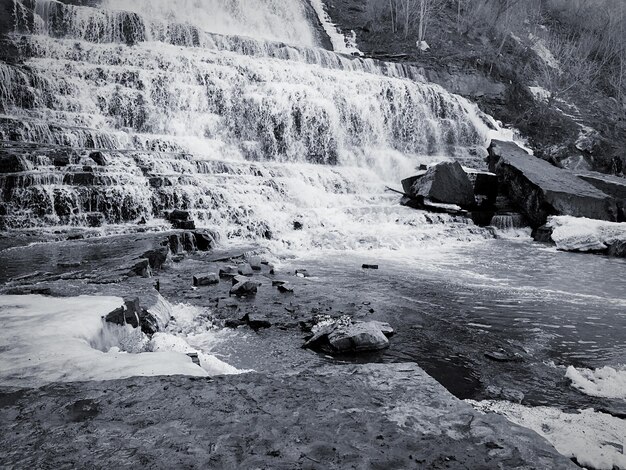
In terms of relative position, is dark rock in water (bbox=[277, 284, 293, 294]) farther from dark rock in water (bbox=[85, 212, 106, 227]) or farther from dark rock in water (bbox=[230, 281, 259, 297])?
dark rock in water (bbox=[85, 212, 106, 227])

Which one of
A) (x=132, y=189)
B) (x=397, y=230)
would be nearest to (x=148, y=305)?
(x=132, y=189)

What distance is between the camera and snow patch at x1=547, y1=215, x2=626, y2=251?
11.2m

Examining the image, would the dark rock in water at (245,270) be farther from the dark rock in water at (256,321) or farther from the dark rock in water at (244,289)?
the dark rock in water at (256,321)

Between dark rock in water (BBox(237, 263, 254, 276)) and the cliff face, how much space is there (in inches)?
590

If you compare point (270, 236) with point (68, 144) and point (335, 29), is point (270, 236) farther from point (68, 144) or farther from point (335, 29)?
point (335, 29)

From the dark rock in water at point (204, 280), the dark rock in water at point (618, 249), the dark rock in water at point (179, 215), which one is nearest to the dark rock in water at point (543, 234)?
the dark rock in water at point (618, 249)

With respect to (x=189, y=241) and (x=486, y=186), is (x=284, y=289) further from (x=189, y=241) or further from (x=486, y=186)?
(x=486, y=186)

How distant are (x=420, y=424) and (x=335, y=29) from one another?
29.9 m

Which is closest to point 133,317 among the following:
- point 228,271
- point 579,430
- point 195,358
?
point 195,358

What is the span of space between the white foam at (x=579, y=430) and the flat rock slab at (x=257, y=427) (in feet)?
3.64

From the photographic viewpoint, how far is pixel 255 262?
799cm

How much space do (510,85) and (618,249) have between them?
53.2ft

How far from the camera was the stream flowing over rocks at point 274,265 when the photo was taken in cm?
Result: 188

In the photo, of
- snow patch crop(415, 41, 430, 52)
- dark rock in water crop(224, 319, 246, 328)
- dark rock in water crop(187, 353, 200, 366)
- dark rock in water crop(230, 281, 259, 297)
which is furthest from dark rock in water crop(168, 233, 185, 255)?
snow patch crop(415, 41, 430, 52)
